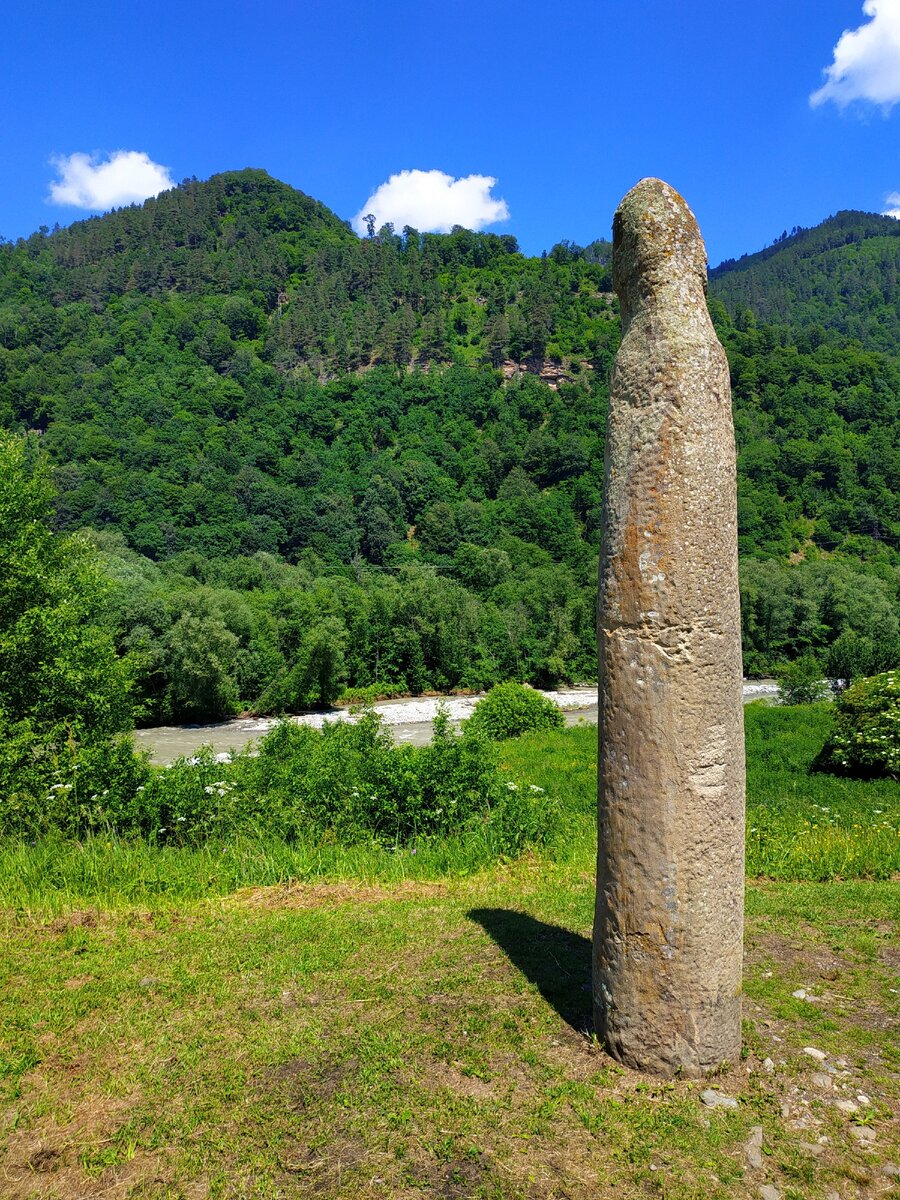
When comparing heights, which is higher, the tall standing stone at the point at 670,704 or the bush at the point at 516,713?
the tall standing stone at the point at 670,704

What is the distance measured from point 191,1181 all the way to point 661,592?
388 cm

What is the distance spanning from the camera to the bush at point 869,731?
685 inches

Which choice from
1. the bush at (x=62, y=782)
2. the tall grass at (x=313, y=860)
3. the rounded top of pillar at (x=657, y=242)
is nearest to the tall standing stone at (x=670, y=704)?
the rounded top of pillar at (x=657, y=242)

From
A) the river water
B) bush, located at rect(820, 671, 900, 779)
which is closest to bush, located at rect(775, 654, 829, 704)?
the river water

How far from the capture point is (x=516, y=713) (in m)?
31.5

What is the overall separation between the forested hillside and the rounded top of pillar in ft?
131

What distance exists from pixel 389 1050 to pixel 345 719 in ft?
97.5

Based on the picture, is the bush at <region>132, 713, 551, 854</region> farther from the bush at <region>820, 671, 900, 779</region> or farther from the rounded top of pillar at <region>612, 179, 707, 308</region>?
the bush at <region>820, 671, 900, 779</region>

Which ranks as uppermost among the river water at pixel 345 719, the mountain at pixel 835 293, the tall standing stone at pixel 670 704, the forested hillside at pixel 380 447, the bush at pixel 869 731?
the mountain at pixel 835 293

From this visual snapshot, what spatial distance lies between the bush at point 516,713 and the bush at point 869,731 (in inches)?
532

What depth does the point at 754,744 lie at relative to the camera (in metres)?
24.2

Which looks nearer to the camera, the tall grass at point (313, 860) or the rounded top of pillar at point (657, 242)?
the rounded top of pillar at point (657, 242)

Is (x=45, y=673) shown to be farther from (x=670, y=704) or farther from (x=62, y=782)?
(x=670, y=704)

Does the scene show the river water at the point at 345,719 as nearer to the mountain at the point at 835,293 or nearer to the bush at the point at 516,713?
the bush at the point at 516,713
